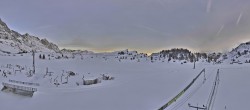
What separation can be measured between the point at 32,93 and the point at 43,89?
1.69 meters

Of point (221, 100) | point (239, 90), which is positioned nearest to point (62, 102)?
point (221, 100)

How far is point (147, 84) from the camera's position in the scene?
23.8 metres

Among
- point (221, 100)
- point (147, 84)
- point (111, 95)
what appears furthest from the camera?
point (147, 84)

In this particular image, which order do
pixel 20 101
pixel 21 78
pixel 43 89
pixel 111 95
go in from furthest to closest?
pixel 21 78 < pixel 43 89 < pixel 111 95 < pixel 20 101

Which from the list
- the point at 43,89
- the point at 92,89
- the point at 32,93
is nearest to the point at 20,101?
the point at 32,93

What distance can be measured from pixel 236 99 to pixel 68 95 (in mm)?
12426

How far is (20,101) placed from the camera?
1823 cm

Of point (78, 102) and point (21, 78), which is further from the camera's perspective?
point (21, 78)

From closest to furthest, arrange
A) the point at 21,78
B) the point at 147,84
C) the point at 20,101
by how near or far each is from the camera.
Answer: the point at 20,101 → the point at 147,84 → the point at 21,78

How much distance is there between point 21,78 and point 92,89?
917cm

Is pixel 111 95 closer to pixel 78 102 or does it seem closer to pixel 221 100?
pixel 78 102

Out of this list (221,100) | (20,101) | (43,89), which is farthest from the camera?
(43,89)

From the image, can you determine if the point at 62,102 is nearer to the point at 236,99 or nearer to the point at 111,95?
the point at 111,95

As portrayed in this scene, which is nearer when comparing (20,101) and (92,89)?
(20,101)
